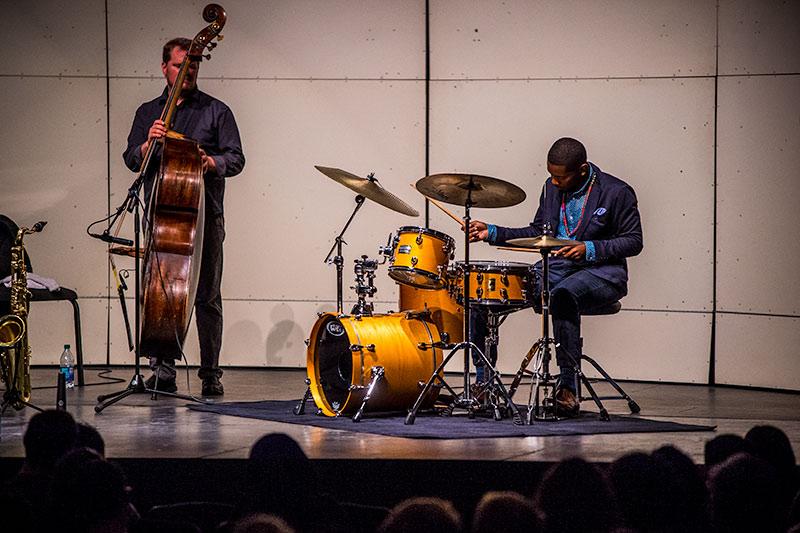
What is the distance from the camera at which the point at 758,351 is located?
6.91m

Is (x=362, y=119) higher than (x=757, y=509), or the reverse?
(x=362, y=119)

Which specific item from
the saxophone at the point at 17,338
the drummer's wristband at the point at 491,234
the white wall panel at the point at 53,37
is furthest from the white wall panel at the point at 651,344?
the white wall panel at the point at 53,37

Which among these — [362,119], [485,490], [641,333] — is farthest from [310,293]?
[485,490]

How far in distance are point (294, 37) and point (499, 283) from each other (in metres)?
3.00

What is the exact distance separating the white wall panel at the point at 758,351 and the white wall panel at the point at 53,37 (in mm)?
4456

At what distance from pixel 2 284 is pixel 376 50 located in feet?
9.72

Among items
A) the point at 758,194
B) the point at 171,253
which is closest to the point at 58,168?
the point at 171,253

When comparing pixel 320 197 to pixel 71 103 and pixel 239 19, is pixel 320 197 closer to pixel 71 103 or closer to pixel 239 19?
pixel 239 19

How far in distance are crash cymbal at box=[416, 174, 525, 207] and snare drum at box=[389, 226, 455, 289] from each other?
0.19m

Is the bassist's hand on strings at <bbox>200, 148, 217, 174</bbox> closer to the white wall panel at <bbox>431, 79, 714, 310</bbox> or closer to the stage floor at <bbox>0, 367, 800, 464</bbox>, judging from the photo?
the stage floor at <bbox>0, 367, 800, 464</bbox>

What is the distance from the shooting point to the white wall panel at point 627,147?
7086 mm

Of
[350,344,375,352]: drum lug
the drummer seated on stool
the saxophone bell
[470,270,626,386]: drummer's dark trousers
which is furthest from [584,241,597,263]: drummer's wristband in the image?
the saxophone bell

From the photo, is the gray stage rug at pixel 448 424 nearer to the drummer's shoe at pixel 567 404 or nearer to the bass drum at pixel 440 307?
the drummer's shoe at pixel 567 404

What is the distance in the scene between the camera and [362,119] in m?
7.51
